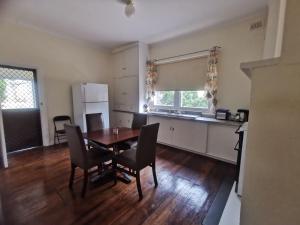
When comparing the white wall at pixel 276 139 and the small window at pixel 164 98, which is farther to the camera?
the small window at pixel 164 98

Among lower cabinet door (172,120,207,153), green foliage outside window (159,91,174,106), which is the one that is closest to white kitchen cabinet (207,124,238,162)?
lower cabinet door (172,120,207,153)

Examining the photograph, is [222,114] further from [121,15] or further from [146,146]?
[121,15]

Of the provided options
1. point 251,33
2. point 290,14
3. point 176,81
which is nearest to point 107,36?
point 176,81

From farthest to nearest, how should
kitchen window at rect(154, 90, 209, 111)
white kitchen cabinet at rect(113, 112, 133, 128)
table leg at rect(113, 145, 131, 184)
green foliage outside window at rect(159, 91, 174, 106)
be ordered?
white kitchen cabinet at rect(113, 112, 133, 128) → green foliage outside window at rect(159, 91, 174, 106) → kitchen window at rect(154, 90, 209, 111) → table leg at rect(113, 145, 131, 184)

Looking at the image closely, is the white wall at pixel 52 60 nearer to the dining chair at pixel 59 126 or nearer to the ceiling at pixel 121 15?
the dining chair at pixel 59 126

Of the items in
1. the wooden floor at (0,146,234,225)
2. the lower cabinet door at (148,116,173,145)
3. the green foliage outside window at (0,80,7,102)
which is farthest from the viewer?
the lower cabinet door at (148,116,173,145)

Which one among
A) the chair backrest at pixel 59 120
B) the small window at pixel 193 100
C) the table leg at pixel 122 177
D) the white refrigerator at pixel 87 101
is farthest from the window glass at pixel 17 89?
the small window at pixel 193 100

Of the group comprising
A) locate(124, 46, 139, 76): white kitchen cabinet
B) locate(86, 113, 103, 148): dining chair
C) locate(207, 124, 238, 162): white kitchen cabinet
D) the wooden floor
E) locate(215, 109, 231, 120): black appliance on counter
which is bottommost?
the wooden floor

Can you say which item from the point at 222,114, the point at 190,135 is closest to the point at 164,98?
the point at 190,135

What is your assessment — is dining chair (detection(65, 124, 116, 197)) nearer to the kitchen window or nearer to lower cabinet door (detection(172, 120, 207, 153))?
lower cabinet door (detection(172, 120, 207, 153))

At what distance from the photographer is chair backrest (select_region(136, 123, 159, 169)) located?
6.13 ft

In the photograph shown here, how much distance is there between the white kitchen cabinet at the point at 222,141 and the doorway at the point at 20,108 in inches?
155

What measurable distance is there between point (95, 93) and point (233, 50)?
329 cm

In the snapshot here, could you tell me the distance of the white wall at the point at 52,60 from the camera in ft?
9.98
